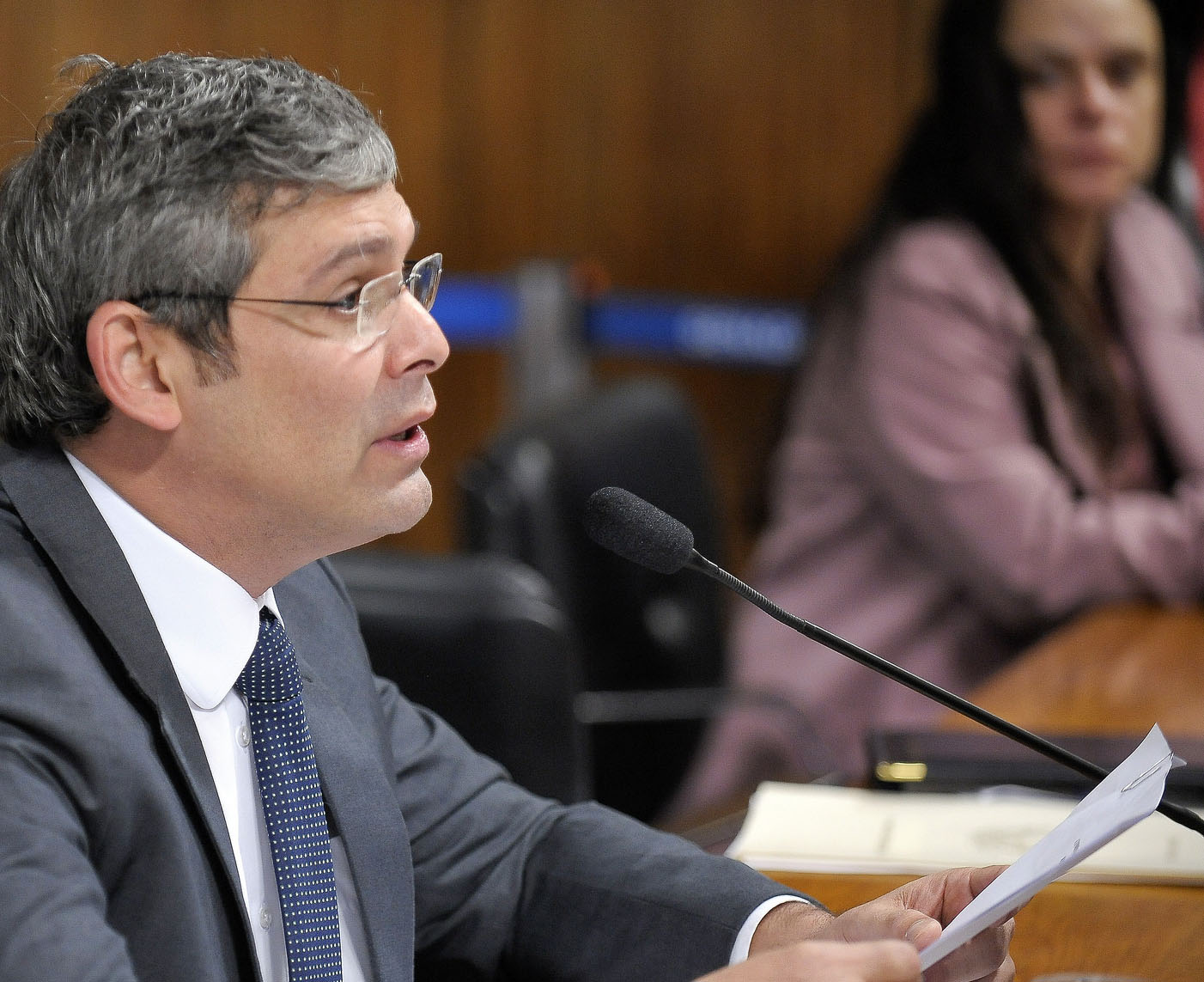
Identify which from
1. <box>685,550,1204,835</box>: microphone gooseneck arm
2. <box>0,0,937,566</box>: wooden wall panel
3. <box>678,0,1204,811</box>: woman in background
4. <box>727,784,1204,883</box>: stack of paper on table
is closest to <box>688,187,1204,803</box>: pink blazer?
<box>678,0,1204,811</box>: woman in background

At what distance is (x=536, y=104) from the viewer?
12.1 feet

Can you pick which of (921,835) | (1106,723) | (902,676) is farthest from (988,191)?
(902,676)

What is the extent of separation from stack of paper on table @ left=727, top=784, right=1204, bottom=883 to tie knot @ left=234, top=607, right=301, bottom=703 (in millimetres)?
485

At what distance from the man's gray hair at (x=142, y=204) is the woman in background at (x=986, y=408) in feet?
4.89

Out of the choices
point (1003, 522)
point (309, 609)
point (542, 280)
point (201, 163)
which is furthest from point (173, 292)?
point (542, 280)

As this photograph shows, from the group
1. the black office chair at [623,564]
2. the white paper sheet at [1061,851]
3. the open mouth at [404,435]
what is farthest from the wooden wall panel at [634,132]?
the white paper sheet at [1061,851]

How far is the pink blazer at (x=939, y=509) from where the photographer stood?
95.6 inches

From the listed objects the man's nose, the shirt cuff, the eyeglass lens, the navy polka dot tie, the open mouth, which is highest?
the eyeglass lens

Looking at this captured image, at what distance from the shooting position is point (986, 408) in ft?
8.14

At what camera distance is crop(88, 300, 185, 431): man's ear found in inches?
37.6

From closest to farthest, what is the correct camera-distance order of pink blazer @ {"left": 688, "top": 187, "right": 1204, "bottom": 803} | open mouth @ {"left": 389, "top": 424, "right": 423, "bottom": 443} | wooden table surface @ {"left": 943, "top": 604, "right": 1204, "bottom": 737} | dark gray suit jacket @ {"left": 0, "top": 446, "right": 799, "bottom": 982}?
dark gray suit jacket @ {"left": 0, "top": 446, "right": 799, "bottom": 982}, open mouth @ {"left": 389, "top": 424, "right": 423, "bottom": 443}, wooden table surface @ {"left": 943, "top": 604, "right": 1204, "bottom": 737}, pink blazer @ {"left": 688, "top": 187, "right": 1204, "bottom": 803}

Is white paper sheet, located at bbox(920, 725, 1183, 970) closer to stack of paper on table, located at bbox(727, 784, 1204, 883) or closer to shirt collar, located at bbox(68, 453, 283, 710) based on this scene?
stack of paper on table, located at bbox(727, 784, 1204, 883)

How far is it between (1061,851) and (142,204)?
2.17ft

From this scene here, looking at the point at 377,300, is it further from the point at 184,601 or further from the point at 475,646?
the point at 475,646
